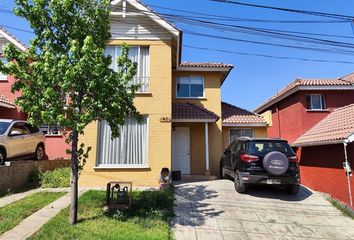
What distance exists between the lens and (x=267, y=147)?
34.9 ft

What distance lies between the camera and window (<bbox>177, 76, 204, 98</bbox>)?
1723 centimetres

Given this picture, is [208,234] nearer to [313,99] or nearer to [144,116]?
[144,116]

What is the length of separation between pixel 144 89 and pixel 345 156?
8019mm

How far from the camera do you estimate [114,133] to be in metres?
8.29

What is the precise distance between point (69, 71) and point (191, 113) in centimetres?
883

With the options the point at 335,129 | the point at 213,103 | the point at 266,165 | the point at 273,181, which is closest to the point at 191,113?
the point at 213,103

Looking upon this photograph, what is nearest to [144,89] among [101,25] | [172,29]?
[172,29]

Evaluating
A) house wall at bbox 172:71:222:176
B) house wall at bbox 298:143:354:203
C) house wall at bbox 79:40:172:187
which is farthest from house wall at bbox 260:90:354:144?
house wall at bbox 79:40:172:187

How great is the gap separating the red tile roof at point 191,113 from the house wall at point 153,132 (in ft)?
7.47

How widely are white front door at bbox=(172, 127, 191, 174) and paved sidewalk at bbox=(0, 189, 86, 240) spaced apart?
720cm

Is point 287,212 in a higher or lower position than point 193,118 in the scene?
lower

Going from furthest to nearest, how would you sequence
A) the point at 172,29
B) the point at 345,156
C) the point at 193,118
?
the point at 193,118 → the point at 172,29 → the point at 345,156

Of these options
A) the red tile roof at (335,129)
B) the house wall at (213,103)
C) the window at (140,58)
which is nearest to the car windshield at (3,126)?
the window at (140,58)

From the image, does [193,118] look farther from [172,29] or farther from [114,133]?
[114,133]
